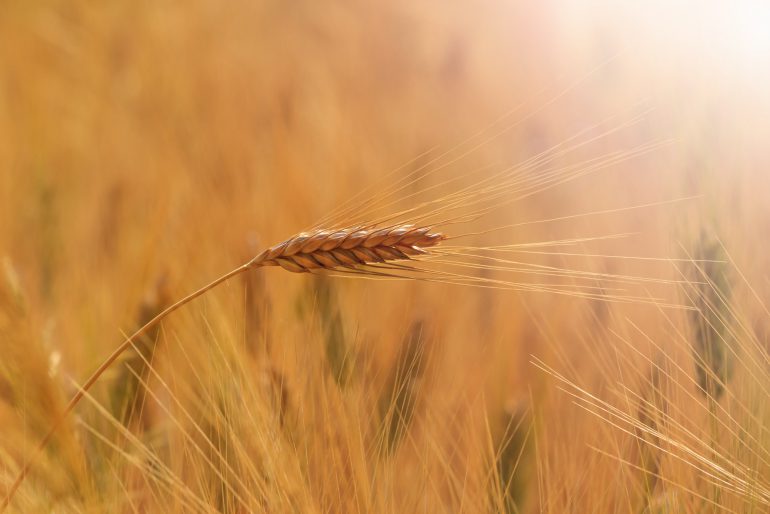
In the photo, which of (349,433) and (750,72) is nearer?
(349,433)

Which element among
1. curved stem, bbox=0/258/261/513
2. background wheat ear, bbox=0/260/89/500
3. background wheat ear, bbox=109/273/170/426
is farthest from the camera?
background wheat ear, bbox=109/273/170/426

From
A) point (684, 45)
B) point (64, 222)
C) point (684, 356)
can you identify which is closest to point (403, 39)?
point (684, 45)

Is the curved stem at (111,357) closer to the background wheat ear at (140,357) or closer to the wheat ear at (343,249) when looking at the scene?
the wheat ear at (343,249)

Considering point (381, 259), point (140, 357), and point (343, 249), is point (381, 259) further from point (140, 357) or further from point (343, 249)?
point (140, 357)

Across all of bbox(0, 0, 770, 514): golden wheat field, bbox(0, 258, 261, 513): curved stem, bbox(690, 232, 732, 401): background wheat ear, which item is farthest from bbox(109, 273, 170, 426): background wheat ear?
bbox(690, 232, 732, 401): background wheat ear

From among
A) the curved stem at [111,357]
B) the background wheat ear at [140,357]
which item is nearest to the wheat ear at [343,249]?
the curved stem at [111,357]

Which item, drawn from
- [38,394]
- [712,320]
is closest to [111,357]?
[38,394]

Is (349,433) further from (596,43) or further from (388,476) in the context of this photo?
(596,43)

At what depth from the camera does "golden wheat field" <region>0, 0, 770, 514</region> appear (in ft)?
1.83

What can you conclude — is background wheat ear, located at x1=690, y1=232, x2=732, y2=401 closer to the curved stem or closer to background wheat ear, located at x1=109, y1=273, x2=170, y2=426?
the curved stem

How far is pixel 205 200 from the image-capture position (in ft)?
3.84

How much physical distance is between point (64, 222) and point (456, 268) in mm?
610

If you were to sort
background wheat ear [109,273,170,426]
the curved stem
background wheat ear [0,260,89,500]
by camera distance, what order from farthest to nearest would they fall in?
background wheat ear [109,273,170,426], background wheat ear [0,260,89,500], the curved stem

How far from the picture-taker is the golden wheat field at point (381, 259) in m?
0.56
